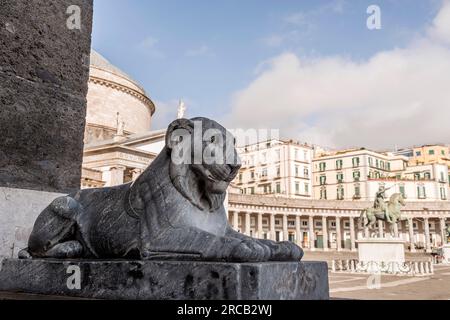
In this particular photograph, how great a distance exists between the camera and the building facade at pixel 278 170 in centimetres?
6526

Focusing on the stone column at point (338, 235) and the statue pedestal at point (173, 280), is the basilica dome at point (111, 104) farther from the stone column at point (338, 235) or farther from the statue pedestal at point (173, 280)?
the statue pedestal at point (173, 280)

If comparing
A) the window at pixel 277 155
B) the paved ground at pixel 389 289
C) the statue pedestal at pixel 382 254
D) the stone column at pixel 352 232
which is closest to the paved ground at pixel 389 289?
the paved ground at pixel 389 289

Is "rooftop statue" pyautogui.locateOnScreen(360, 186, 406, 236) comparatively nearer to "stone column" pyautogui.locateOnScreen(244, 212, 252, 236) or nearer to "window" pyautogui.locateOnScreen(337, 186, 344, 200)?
"stone column" pyautogui.locateOnScreen(244, 212, 252, 236)

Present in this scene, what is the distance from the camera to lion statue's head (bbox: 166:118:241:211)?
236 cm

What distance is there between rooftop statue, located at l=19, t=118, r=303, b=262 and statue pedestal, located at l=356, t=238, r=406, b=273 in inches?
679

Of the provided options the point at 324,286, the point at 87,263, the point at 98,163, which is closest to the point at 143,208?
the point at 87,263

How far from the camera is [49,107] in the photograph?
409 cm

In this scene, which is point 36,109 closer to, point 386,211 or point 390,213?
point 386,211

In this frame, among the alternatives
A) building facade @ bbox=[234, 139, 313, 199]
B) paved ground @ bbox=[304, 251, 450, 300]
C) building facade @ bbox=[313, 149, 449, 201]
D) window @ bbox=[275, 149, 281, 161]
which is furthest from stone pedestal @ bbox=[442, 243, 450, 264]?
window @ bbox=[275, 149, 281, 161]

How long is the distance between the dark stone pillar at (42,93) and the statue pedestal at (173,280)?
57.5 inches
